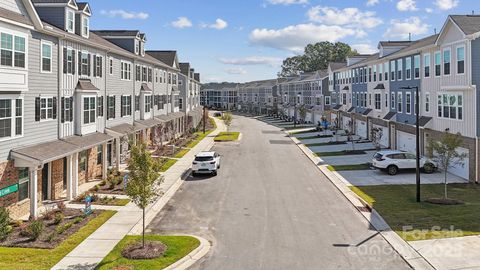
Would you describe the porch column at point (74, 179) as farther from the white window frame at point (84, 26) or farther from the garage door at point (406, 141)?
the garage door at point (406, 141)

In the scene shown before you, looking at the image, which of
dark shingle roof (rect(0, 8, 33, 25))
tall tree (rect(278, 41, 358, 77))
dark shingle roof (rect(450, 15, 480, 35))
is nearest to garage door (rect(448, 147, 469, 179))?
dark shingle roof (rect(450, 15, 480, 35))

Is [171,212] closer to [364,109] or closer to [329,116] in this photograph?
[364,109]

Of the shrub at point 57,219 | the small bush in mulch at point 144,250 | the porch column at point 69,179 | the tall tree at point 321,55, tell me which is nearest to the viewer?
the small bush in mulch at point 144,250

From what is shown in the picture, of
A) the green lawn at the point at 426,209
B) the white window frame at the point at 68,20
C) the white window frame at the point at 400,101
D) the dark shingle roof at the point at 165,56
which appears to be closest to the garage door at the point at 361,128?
the white window frame at the point at 400,101

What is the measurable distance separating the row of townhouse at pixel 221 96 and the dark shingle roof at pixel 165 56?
366ft

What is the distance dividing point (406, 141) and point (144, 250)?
29650mm

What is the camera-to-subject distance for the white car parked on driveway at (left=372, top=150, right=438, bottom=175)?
99.0ft

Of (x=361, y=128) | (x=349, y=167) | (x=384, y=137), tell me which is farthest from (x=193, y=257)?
(x=361, y=128)

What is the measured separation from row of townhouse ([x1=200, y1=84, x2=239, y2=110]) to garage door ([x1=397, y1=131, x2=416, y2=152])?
130981 millimetres

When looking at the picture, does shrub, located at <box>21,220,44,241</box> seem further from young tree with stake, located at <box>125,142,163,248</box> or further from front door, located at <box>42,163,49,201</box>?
front door, located at <box>42,163,49,201</box>

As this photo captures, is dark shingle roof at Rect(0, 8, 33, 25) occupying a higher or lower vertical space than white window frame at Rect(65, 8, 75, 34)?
lower

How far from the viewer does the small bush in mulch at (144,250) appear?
1460 cm

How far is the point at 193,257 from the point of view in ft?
48.5

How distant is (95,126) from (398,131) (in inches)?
1070
